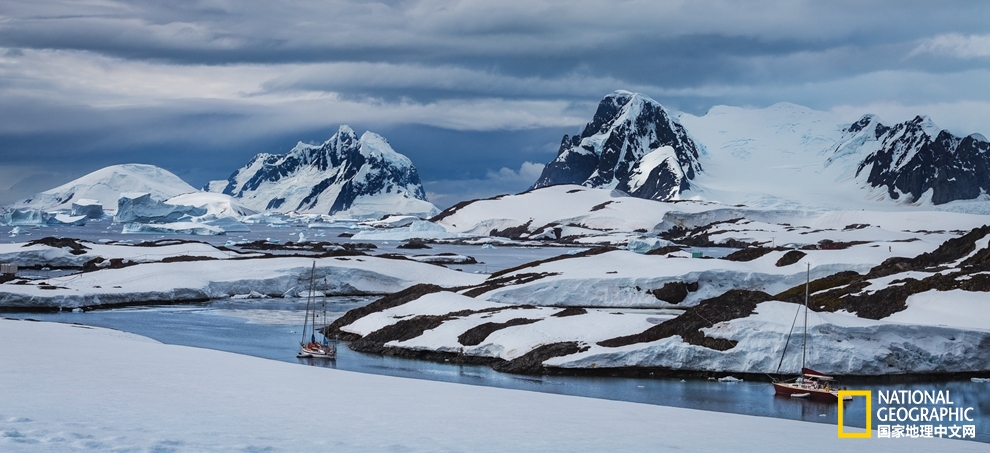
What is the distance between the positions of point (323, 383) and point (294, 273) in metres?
56.0

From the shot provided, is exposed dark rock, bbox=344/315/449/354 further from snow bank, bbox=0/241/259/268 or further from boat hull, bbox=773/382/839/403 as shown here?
snow bank, bbox=0/241/259/268

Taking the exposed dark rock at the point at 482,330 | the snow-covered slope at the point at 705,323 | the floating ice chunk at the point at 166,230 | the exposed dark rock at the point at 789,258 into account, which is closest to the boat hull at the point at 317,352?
the snow-covered slope at the point at 705,323

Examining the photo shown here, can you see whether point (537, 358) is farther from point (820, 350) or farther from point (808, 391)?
point (820, 350)

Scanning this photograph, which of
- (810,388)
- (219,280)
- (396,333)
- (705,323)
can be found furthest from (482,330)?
(219,280)

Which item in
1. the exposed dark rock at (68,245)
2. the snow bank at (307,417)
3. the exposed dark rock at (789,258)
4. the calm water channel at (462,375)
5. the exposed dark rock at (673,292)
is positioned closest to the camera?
the snow bank at (307,417)

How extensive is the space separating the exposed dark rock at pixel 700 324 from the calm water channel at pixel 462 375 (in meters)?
2.63

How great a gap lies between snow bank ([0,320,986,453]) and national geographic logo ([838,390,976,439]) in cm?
663

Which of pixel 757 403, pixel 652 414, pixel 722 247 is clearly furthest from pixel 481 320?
pixel 722 247

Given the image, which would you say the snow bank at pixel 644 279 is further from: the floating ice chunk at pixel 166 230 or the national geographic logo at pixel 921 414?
the floating ice chunk at pixel 166 230

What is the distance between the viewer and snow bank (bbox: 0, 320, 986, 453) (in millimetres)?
14234

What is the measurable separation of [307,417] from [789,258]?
65703 mm

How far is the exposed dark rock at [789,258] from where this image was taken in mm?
75750

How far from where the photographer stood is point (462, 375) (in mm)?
39188

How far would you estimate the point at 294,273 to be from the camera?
79.0 m
